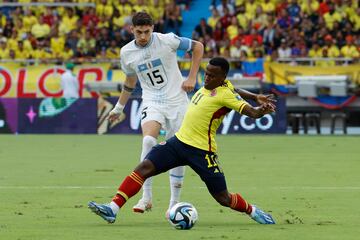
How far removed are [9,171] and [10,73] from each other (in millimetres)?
16942

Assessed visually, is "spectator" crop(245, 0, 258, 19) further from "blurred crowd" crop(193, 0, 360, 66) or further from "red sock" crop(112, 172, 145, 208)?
"red sock" crop(112, 172, 145, 208)

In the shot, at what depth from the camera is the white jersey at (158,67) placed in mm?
13000

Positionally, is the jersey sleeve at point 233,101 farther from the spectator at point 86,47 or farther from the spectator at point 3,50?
the spectator at point 3,50

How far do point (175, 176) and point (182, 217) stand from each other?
5.47 ft

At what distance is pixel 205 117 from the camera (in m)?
11.4

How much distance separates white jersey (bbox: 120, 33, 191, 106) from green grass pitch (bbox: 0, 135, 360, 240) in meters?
1.35

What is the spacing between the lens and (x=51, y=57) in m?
36.9

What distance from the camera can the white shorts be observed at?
12930 mm

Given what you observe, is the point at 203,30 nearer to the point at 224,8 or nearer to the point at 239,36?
the point at 239,36

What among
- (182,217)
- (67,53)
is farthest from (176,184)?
(67,53)

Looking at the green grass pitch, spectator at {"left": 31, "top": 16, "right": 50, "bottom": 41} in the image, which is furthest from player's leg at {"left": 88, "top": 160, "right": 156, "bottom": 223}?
spectator at {"left": 31, "top": 16, "right": 50, "bottom": 41}

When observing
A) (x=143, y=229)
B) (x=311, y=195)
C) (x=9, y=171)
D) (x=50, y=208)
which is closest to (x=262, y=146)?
(x=9, y=171)

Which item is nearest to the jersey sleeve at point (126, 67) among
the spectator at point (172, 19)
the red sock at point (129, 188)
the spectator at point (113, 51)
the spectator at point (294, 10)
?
the red sock at point (129, 188)

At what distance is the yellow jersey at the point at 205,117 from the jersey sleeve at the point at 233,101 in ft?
0.06
